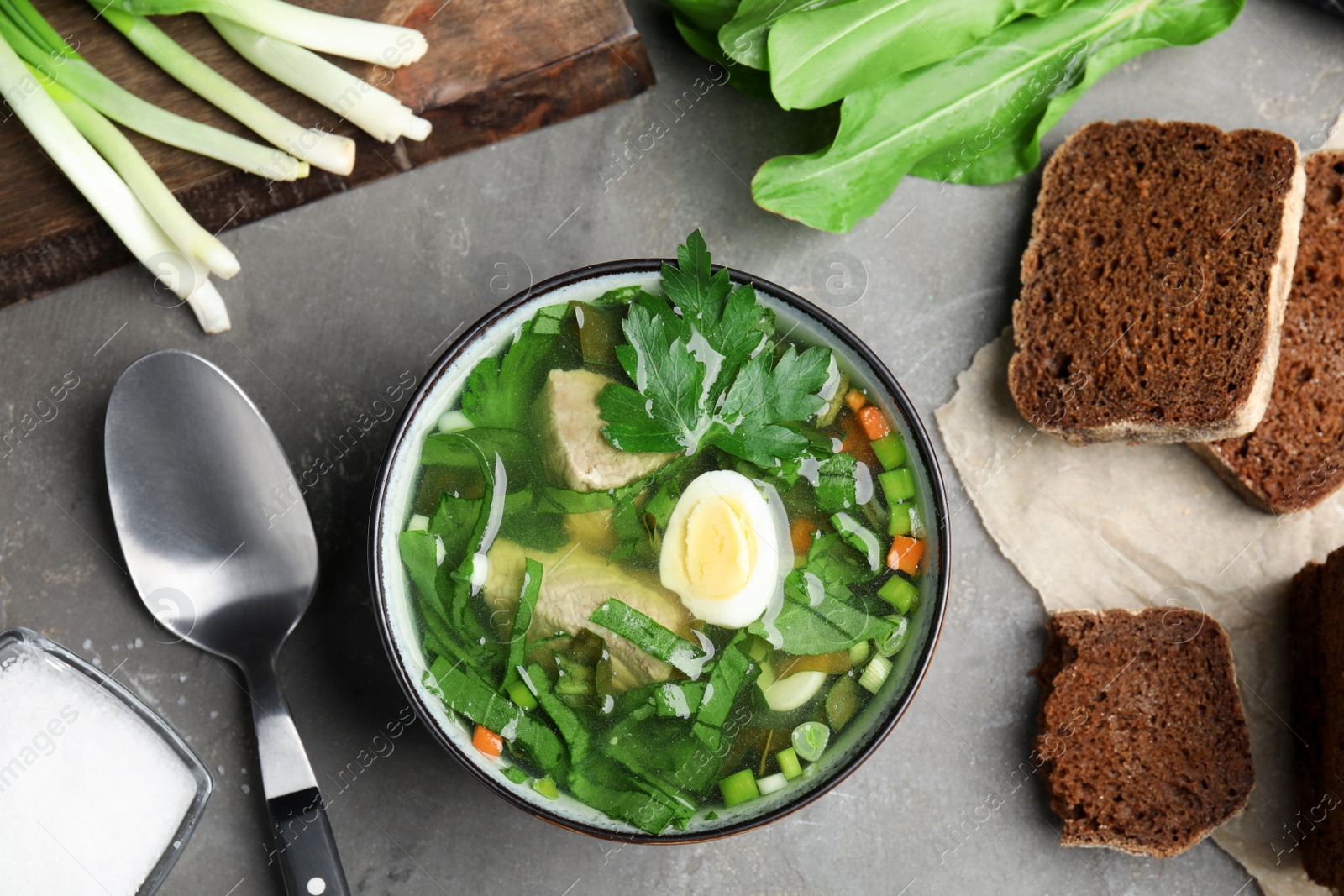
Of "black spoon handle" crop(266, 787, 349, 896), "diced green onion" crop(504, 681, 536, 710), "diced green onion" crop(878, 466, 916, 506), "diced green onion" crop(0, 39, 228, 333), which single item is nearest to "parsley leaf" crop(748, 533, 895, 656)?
"diced green onion" crop(878, 466, 916, 506)

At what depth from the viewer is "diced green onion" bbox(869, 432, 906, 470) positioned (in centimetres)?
163

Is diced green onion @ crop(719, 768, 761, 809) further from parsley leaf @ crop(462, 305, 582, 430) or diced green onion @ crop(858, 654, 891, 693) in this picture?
parsley leaf @ crop(462, 305, 582, 430)

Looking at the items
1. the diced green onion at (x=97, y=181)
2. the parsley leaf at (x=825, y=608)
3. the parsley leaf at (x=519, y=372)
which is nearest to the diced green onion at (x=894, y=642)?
the parsley leaf at (x=825, y=608)

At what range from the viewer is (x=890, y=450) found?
1.64 m

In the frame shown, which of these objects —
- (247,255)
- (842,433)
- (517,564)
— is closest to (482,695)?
(517,564)

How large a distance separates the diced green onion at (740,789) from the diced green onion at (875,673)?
0.25 m

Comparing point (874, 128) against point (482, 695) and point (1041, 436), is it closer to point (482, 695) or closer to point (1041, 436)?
point (1041, 436)

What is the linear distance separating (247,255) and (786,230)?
1155 millimetres

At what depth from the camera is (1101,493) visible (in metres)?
2.08

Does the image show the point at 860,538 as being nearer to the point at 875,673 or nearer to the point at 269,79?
the point at 875,673

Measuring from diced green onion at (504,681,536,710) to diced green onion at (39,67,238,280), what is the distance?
1.03 metres

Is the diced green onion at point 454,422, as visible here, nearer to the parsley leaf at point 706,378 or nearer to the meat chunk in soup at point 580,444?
the meat chunk in soup at point 580,444

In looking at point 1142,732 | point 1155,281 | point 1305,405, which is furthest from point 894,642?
point 1305,405

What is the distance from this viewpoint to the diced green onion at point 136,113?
1.90 meters
